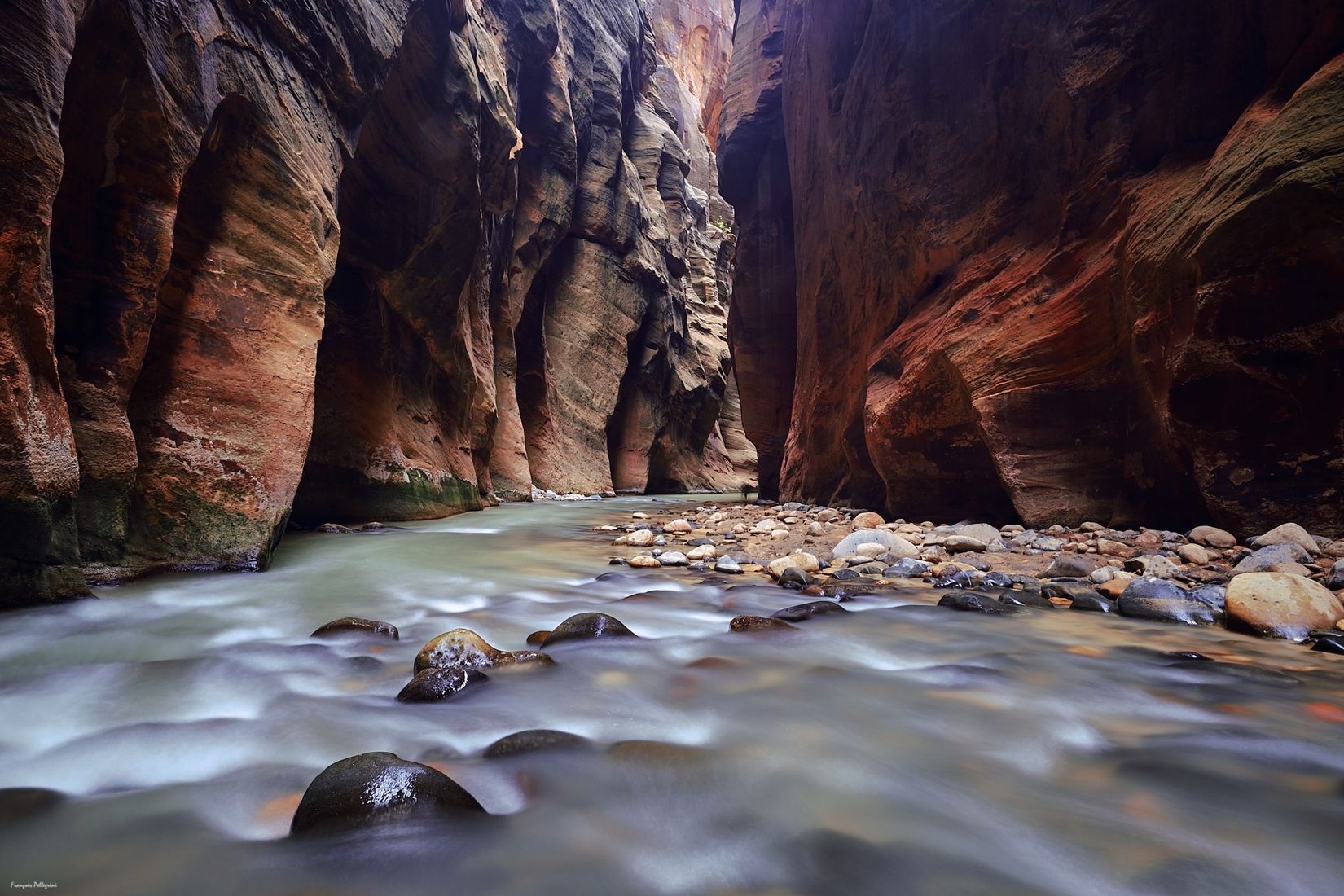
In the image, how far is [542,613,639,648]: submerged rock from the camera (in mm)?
2695

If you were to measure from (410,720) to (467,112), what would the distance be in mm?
9456

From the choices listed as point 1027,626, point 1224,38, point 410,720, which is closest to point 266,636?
point 410,720

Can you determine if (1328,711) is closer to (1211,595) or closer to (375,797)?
(1211,595)

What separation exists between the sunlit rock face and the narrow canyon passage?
37mm

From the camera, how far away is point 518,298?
55.8 feet

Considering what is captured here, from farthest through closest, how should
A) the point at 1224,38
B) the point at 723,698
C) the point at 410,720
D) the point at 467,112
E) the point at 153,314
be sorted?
1. the point at 467,112
2. the point at 1224,38
3. the point at 153,314
4. the point at 723,698
5. the point at 410,720

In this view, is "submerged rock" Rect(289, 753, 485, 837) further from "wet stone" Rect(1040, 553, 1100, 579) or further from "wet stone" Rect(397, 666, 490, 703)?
"wet stone" Rect(1040, 553, 1100, 579)

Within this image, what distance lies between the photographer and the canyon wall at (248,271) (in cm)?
273

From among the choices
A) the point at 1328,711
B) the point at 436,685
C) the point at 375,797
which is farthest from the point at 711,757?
the point at 1328,711

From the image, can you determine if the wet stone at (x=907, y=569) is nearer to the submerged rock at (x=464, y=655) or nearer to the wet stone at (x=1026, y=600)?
the wet stone at (x=1026, y=600)

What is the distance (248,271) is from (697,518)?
21.9 ft

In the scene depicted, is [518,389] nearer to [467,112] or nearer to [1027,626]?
[467,112]

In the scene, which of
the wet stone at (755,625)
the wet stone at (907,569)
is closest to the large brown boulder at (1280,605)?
the wet stone at (907,569)

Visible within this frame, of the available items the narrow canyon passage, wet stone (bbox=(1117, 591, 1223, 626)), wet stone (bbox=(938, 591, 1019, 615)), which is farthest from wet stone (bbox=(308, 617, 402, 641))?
wet stone (bbox=(1117, 591, 1223, 626))
